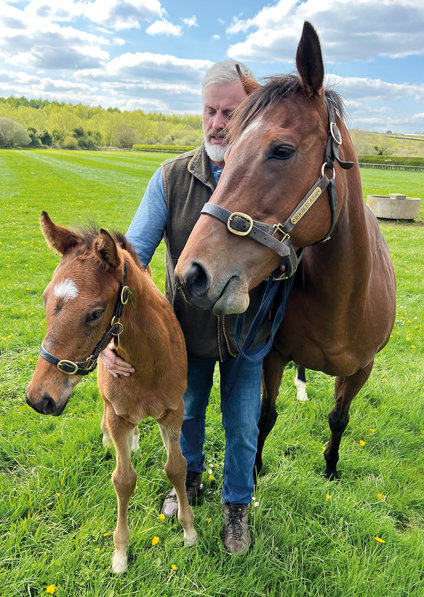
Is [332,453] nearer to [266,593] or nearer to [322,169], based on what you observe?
[266,593]

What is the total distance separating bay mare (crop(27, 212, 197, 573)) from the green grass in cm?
19

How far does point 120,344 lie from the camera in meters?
2.00

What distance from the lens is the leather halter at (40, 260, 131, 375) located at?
1666mm

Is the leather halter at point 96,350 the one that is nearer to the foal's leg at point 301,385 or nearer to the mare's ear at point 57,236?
the mare's ear at point 57,236

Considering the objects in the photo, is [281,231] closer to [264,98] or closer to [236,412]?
[264,98]

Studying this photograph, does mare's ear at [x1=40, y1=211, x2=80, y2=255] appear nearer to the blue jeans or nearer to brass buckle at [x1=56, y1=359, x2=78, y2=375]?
brass buckle at [x1=56, y1=359, x2=78, y2=375]

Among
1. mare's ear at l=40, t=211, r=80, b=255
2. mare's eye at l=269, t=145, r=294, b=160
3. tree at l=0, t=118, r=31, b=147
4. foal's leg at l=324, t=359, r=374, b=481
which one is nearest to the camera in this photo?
mare's eye at l=269, t=145, r=294, b=160

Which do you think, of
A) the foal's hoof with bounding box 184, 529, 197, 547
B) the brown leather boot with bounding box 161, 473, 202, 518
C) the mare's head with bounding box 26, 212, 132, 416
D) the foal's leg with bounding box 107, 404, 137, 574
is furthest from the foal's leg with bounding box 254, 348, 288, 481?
the mare's head with bounding box 26, 212, 132, 416

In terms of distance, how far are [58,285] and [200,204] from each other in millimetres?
934

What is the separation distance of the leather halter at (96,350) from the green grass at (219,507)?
0.62m

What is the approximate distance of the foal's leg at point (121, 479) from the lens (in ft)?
7.11

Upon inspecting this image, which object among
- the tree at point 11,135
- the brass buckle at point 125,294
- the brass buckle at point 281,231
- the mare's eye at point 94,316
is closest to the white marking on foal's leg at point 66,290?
the mare's eye at point 94,316

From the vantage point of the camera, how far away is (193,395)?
263 cm

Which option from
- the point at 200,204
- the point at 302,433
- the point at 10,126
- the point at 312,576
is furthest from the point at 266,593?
the point at 10,126
